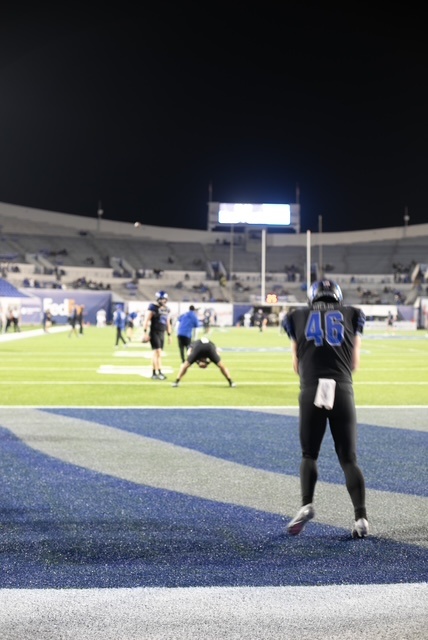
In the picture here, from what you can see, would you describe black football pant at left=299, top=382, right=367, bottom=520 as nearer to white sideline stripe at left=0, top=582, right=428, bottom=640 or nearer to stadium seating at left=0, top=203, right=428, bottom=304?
white sideline stripe at left=0, top=582, right=428, bottom=640

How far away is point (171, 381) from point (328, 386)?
1173cm

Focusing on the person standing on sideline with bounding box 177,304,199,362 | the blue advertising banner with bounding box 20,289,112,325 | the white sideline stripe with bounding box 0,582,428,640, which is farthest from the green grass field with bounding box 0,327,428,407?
the blue advertising banner with bounding box 20,289,112,325

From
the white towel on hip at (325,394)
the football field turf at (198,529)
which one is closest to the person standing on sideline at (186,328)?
the football field turf at (198,529)

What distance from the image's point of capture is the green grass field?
13258 millimetres

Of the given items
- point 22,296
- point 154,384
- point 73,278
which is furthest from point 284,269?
point 154,384

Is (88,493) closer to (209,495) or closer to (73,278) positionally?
(209,495)

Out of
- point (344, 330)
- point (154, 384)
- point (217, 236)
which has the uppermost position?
point (217, 236)

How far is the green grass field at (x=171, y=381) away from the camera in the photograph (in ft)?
43.5

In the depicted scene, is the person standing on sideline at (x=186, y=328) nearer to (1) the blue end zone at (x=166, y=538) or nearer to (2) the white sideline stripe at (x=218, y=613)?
(1) the blue end zone at (x=166, y=538)

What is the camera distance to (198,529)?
17.3ft

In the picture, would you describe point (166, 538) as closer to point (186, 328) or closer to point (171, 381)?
point (171, 381)

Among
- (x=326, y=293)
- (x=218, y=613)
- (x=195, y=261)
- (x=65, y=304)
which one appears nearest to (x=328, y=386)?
(x=326, y=293)

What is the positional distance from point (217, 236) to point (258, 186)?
9.25 m

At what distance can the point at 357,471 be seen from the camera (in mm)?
5199
